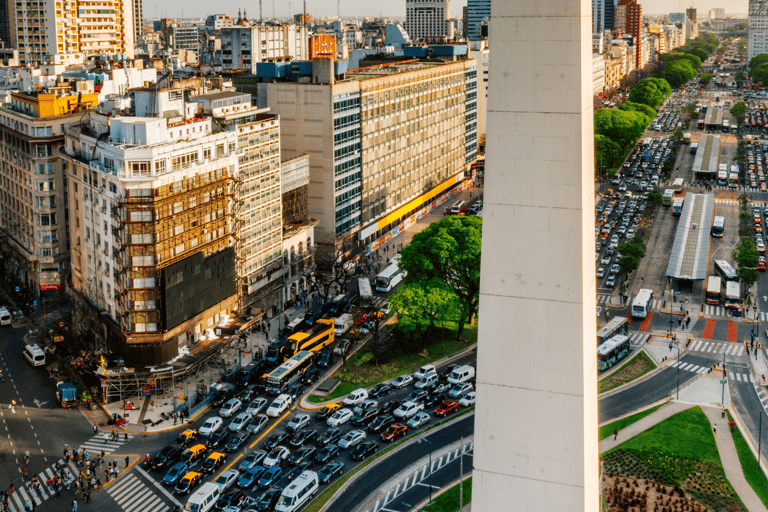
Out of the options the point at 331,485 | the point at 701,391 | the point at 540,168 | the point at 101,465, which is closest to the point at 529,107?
the point at 540,168

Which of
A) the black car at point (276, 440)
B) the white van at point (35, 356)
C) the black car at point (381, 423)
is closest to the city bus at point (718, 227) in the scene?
the black car at point (381, 423)

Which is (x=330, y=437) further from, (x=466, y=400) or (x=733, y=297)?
(x=733, y=297)

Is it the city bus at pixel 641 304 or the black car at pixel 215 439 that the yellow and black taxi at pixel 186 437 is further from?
the city bus at pixel 641 304

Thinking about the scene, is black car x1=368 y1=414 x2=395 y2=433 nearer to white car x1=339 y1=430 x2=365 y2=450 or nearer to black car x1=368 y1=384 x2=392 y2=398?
white car x1=339 y1=430 x2=365 y2=450

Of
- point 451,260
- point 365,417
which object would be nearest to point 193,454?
→ point 365,417

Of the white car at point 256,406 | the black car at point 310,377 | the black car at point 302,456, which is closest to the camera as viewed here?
the black car at point 302,456

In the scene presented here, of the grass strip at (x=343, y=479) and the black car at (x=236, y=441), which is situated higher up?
the black car at (x=236, y=441)

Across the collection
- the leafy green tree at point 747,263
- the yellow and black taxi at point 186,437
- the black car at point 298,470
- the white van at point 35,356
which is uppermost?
the leafy green tree at point 747,263
